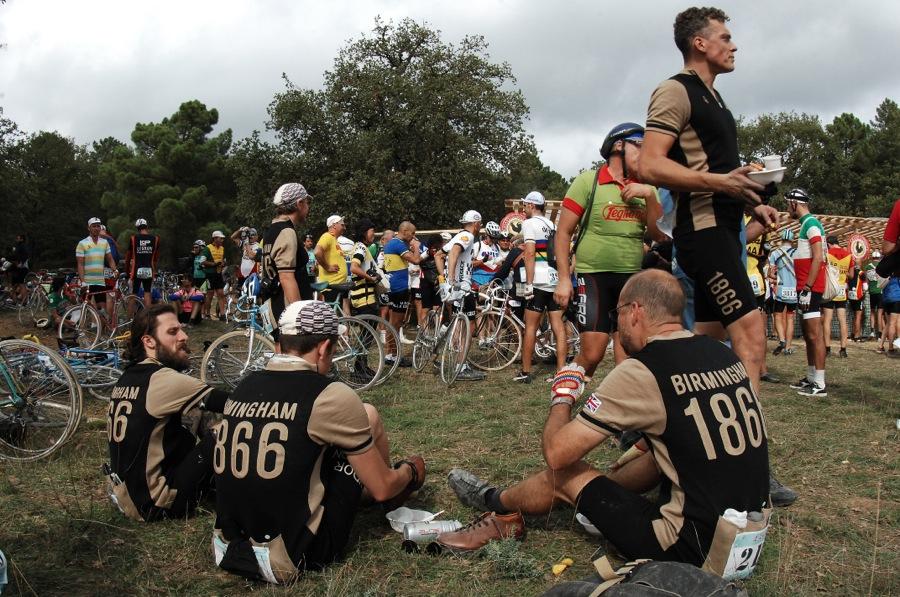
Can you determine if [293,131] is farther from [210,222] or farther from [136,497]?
[136,497]

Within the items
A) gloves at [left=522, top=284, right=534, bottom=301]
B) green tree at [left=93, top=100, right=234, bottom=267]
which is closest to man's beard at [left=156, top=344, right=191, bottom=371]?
gloves at [left=522, top=284, right=534, bottom=301]

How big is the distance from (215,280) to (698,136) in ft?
46.2

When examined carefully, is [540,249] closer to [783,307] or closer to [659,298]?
[783,307]

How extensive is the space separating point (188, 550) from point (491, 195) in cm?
3025

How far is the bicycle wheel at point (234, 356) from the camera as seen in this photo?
673cm

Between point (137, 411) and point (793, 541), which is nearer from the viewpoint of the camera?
point (793, 541)

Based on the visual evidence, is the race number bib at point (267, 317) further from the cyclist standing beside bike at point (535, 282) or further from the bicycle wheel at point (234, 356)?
the cyclist standing beside bike at point (535, 282)

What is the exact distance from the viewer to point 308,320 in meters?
2.97

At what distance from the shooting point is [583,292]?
4.76 metres

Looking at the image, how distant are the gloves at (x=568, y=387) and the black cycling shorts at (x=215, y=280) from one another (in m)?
13.9

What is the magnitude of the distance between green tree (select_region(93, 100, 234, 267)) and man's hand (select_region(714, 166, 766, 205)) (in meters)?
40.6

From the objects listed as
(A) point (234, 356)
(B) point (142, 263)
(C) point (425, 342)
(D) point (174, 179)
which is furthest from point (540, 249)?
(D) point (174, 179)

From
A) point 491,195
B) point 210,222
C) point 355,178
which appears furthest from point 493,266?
point 210,222

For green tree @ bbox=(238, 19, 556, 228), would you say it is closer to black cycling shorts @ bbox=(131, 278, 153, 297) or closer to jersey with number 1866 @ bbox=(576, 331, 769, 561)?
black cycling shorts @ bbox=(131, 278, 153, 297)
